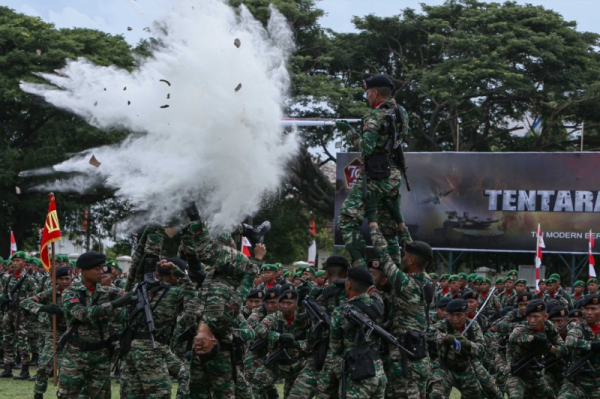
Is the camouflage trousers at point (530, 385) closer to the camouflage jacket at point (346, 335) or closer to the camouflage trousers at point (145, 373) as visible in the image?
the camouflage jacket at point (346, 335)

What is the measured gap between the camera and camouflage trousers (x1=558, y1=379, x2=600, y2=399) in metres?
11.2

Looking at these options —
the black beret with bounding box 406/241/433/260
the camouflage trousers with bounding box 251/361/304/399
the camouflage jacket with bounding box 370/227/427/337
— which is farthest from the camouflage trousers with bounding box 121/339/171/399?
the black beret with bounding box 406/241/433/260

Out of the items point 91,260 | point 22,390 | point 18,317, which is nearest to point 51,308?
point 91,260

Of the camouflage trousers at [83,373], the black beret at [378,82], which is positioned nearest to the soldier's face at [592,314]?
the black beret at [378,82]

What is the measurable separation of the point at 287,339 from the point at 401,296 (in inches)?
112

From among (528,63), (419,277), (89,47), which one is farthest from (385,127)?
(528,63)

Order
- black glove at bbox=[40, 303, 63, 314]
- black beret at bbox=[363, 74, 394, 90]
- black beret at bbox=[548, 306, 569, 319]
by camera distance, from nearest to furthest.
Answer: black beret at bbox=[363, 74, 394, 90] → black glove at bbox=[40, 303, 63, 314] → black beret at bbox=[548, 306, 569, 319]

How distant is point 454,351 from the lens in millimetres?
11953

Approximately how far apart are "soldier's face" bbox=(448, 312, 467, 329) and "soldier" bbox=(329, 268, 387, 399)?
373 cm

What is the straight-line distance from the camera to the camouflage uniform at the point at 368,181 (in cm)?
892

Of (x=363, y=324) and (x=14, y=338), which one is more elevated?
(x=363, y=324)

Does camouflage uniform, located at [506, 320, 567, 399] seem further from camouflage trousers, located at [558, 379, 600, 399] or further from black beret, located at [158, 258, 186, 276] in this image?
black beret, located at [158, 258, 186, 276]

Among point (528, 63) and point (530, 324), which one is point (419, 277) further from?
point (528, 63)

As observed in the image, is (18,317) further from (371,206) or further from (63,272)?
(371,206)
